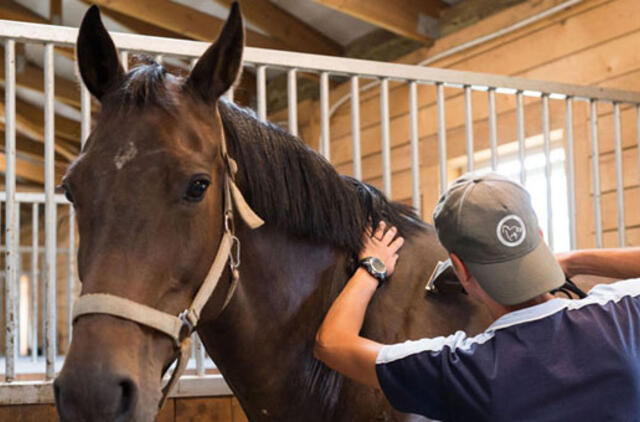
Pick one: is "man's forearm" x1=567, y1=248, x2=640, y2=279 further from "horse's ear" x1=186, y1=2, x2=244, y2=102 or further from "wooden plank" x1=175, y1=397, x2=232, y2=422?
"wooden plank" x1=175, y1=397, x2=232, y2=422

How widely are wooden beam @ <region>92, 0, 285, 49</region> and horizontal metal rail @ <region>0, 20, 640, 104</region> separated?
2399mm

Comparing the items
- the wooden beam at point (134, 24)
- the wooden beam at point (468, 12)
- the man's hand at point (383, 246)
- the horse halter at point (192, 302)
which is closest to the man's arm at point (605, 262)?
the man's hand at point (383, 246)

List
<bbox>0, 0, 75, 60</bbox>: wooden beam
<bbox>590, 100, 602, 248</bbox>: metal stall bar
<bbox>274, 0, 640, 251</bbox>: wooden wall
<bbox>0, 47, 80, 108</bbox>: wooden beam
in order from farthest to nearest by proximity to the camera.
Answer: <bbox>0, 47, 80, 108</bbox>: wooden beam, <bbox>0, 0, 75, 60</bbox>: wooden beam, <bbox>274, 0, 640, 251</bbox>: wooden wall, <bbox>590, 100, 602, 248</bbox>: metal stall bar

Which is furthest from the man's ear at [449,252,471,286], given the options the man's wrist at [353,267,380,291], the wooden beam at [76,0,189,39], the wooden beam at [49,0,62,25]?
the wooden beam at [76,0,189,39]

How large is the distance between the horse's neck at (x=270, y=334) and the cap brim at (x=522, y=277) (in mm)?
483

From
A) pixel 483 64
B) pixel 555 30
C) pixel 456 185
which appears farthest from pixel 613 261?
pixel 483 64

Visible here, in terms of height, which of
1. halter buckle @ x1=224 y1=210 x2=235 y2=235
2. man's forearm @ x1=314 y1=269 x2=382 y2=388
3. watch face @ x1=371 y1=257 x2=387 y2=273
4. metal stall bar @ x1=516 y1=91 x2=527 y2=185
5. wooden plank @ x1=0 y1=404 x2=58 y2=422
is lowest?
wooden plank @ x1=0 y1=404 x2=58 y2=422

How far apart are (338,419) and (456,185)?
549 mm

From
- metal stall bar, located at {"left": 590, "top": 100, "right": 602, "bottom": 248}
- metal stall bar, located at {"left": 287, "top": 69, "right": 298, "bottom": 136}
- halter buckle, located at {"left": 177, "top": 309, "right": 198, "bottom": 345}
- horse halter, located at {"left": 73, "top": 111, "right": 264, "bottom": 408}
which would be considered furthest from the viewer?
metal stall bar, located at {"left": 590, "top": 100, "right": 602, "bottom": 248}

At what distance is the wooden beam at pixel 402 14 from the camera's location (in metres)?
4.15

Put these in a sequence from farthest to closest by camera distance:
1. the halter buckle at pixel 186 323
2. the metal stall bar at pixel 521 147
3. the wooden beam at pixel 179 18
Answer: the wooden beam at pixel 179 18 < the metal stall bar at pixel 521 147 < the halter buckle at pixel 186 323

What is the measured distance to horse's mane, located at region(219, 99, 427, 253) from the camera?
1.36m

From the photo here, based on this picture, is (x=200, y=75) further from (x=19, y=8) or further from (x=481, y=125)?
(x=19, y=8)

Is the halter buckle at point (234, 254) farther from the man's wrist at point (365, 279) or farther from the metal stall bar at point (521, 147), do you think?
the metal stall bar at point (521, 147)
